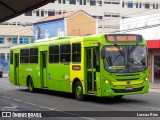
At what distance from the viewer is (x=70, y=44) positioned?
1991 cm

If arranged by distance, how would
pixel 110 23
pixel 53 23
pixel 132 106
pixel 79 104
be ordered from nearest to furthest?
pixel 132 106, pixel 79 104, pixel 53 23, pixel 110 23

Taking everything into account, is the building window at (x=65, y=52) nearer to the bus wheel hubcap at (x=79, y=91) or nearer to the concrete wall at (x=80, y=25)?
the bus wheel hubcap at (x=79, y=91)

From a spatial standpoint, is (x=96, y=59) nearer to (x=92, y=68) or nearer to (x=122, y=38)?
(x=92, y=68)

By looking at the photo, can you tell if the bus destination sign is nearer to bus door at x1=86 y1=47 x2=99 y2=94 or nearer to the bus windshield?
the bus windshield

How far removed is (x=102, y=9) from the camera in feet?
296

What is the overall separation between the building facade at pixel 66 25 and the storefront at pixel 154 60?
21656 mm

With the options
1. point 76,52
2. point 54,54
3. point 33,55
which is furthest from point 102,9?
point 76,52

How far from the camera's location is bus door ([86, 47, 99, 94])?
17.6 meters

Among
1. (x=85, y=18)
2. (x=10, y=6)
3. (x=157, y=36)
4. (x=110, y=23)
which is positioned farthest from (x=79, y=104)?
(x=110, y=23)

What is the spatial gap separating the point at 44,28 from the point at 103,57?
4327cm

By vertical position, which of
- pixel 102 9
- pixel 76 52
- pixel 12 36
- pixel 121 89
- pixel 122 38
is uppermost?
pixel 102 9

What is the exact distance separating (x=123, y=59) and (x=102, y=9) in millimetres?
73529

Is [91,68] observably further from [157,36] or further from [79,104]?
[157,36]

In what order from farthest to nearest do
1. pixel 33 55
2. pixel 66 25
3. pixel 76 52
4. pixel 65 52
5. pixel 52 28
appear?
pixel 52 28
pixel 66 25
pixel 33 55
pixel 65 52
pixel 76 52
